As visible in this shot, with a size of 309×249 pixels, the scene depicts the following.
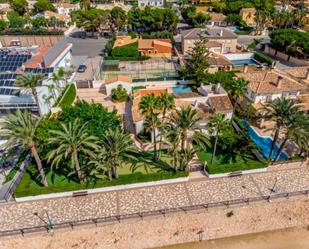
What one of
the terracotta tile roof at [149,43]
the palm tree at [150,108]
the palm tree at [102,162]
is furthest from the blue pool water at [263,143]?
the terracotta tile roof at [149,43]

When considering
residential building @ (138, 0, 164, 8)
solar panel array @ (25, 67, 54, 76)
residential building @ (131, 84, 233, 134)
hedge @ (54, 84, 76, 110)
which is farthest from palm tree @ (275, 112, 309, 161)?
residential building @ (138, 0, 164, 8)

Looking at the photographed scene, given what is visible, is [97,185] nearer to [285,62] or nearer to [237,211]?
[237,211]

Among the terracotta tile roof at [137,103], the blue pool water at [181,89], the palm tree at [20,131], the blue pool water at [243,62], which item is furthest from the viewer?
the blue pool water at [243,62]

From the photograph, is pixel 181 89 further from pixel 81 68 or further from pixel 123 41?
pixel 123 41

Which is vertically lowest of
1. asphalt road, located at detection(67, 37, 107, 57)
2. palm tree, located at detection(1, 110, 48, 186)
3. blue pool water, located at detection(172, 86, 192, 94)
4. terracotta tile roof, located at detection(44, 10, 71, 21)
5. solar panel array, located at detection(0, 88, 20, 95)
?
blue pool water, located at detection(172, 86, 192, 94)

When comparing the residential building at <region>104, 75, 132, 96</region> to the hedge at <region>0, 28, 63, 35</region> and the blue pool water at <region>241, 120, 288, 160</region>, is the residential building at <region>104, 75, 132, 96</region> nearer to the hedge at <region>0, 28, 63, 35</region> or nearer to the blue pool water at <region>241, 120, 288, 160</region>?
the blue pool water at <region>241, 120, 288, 160</region>

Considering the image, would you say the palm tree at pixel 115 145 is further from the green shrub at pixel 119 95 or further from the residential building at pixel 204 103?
the green shrub at pixel 119 95

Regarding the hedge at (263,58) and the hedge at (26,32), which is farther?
the hedge at (26,32)
